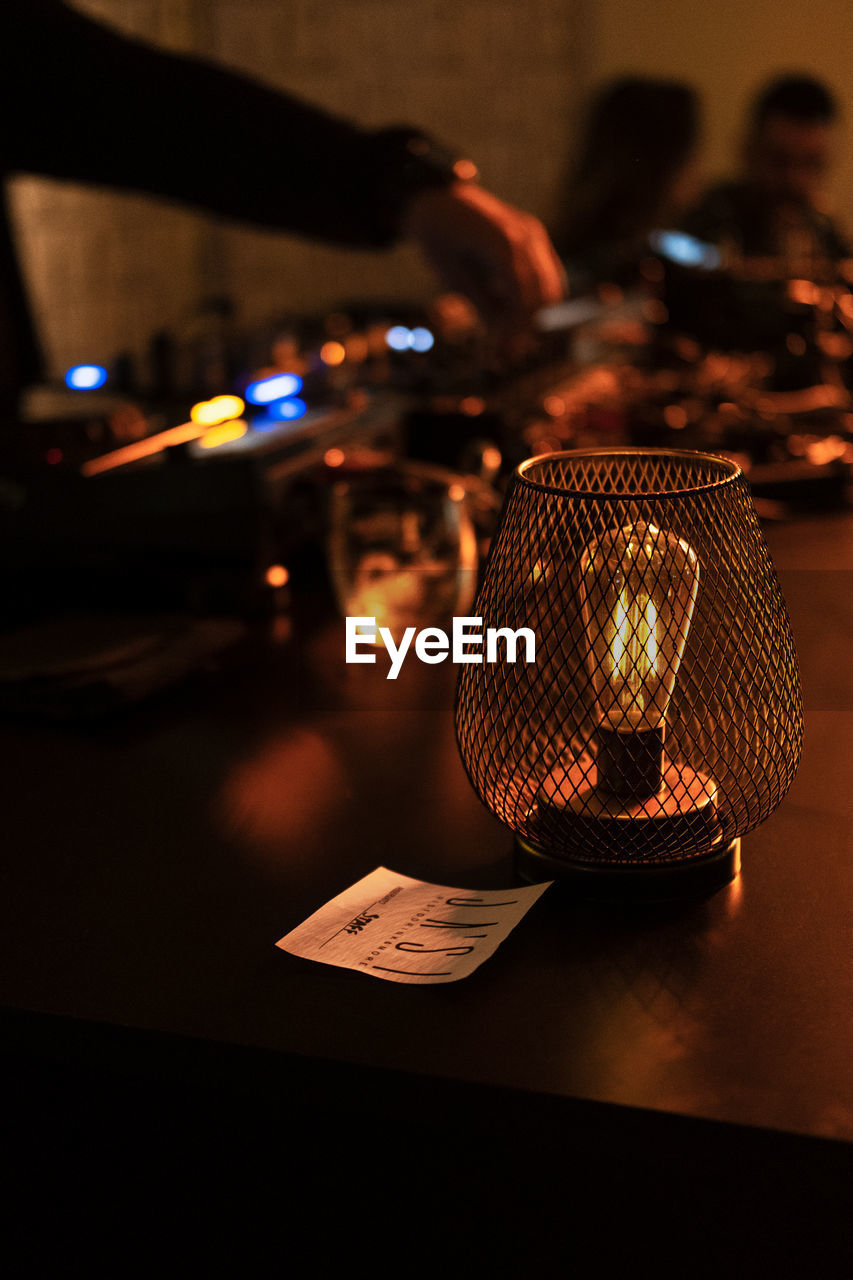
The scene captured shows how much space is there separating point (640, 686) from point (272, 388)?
84cm

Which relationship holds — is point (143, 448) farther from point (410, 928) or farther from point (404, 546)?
point (410, 928)

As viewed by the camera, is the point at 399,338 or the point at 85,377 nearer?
the point at 85,377

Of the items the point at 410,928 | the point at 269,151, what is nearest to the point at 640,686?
the point at 410,928

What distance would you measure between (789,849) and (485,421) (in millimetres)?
790

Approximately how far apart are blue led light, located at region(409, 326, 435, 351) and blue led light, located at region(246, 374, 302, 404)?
0.48 m

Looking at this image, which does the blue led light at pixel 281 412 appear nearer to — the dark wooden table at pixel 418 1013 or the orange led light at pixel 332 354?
the orange led light at pixel 332 354

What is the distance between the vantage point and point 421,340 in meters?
1.86

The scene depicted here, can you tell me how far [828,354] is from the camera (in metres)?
1.62

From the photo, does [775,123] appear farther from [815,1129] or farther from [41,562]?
[815,1129]

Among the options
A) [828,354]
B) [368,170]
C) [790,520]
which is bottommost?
[790,520]

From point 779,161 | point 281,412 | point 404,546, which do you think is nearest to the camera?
point 404,546

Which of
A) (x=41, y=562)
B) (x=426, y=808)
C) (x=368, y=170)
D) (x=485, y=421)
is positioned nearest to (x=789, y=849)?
(x=426, y=808)

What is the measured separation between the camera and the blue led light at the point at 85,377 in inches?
60.1

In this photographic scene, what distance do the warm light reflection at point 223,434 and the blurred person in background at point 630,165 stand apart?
2.81 metres
